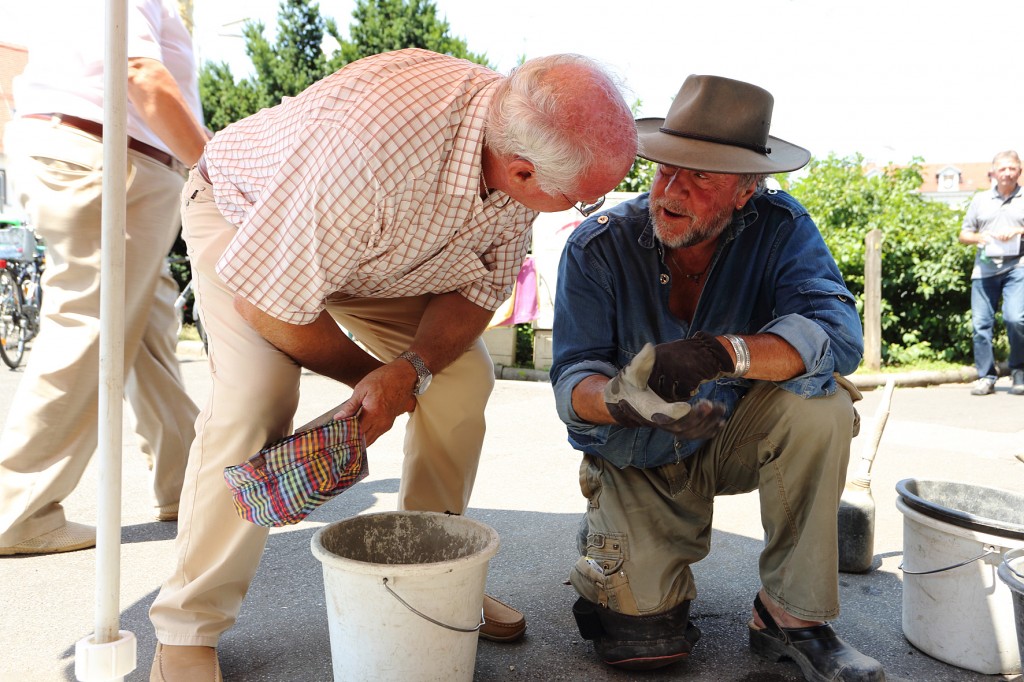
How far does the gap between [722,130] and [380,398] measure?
3.88 ft

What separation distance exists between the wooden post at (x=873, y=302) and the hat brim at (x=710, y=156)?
19.2 feet

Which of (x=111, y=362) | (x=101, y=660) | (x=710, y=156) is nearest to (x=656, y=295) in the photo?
(x=710, y=156)

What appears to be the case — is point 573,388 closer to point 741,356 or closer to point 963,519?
point 741,356

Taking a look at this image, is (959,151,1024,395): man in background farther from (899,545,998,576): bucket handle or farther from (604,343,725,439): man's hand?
(604,343,725,439): man's hand

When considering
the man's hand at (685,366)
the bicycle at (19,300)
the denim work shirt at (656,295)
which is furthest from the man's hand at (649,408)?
the bicycle at (19,300)

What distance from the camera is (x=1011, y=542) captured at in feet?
6.69

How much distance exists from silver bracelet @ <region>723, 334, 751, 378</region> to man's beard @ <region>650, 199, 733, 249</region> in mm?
373

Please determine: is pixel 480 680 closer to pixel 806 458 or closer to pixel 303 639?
pixel 303 639

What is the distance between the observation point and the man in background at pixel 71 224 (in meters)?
2.71

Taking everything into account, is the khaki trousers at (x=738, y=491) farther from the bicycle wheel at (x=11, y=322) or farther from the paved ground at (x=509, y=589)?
the bicycle wheel at (x=11, y=322)

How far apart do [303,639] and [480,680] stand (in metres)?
0.53

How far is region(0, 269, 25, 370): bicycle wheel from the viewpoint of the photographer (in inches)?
302

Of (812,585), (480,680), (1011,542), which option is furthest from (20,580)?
(1011,542)

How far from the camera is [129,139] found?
283 centimetres
